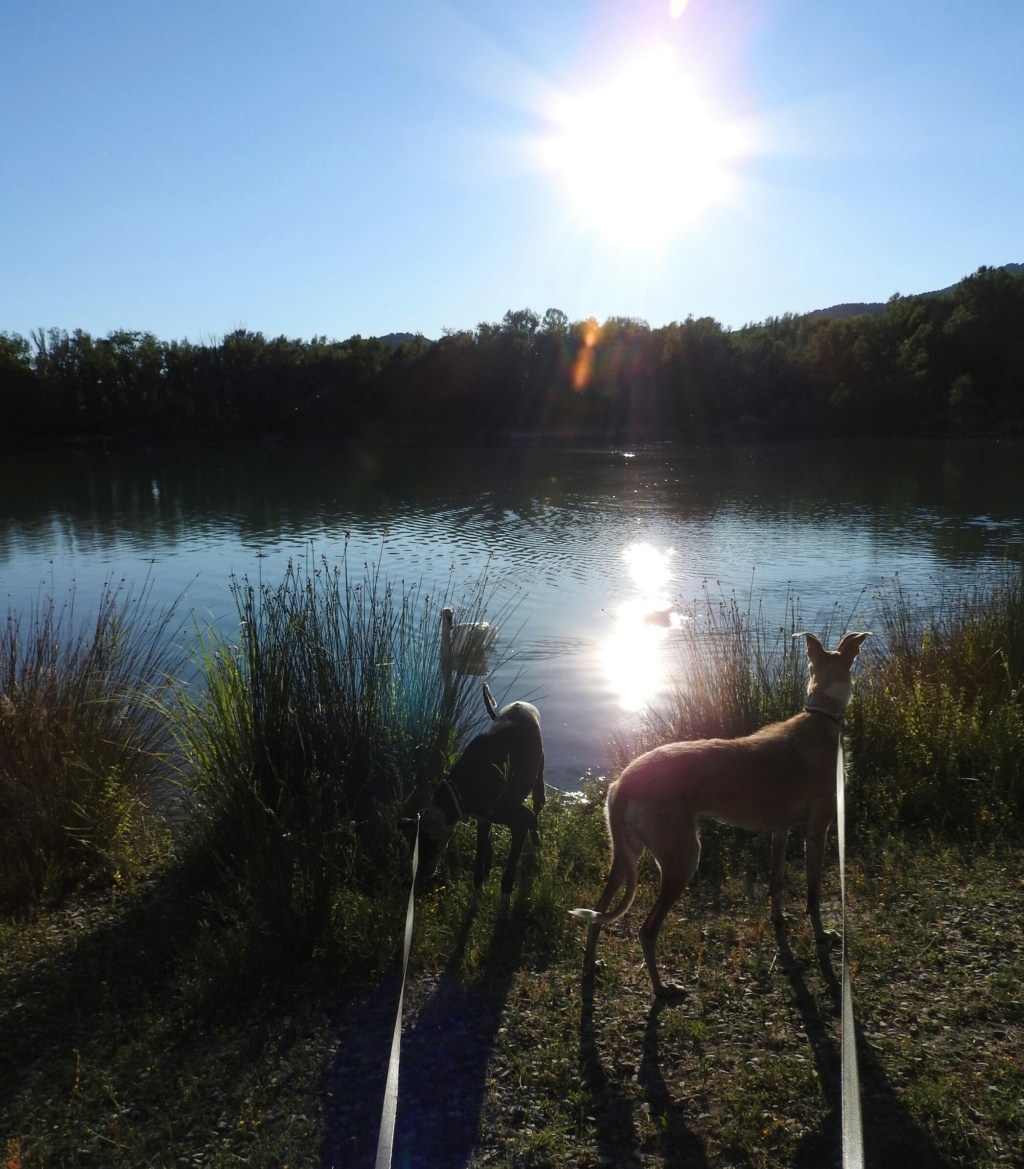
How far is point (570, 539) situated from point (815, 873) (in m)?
21.4

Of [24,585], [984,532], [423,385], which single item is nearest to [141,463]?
[423,385]

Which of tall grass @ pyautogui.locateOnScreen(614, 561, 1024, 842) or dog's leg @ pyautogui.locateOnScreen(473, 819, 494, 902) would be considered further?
tall grass @ pyautogui.locateOnScreen(614, 561, 1024, 842)

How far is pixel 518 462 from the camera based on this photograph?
184 feet

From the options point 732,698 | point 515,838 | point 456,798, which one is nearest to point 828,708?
point 515,838

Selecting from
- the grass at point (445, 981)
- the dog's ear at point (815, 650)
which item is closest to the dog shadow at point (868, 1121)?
the grass at point (445, 981)

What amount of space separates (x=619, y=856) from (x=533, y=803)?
1.94m

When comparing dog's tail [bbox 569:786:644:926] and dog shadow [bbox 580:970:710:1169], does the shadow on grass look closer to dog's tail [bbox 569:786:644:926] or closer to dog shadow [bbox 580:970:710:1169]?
dog shadow [bbox 580:970:710:1169]

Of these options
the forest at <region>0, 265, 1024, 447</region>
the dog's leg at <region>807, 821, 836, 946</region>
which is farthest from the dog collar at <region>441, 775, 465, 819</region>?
the forest at <region>0, 265, 1024, 447</region>

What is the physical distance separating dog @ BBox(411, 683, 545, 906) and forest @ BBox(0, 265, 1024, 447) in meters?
73.4

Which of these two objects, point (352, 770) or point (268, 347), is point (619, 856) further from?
point (268, 347)

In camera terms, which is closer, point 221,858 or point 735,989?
point 735,989

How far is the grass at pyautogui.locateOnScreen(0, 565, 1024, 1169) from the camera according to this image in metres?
3.05

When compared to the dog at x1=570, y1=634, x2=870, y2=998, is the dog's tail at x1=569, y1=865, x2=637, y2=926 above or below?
below

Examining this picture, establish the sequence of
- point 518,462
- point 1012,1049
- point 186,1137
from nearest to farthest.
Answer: point 186,1137, point 1012,1049, point 518,462
